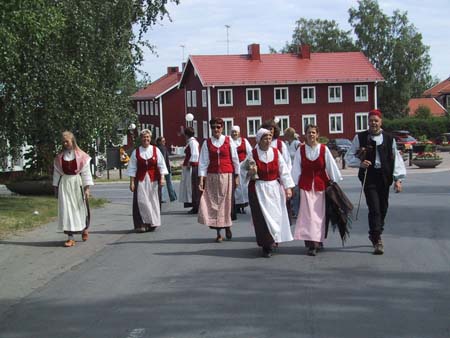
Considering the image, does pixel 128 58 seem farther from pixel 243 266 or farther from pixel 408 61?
pixel 408 61

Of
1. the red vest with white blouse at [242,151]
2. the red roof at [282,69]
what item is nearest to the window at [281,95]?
the red roof at [282,69]

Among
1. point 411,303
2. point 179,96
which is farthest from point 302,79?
point 411,303

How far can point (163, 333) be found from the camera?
21.4ft

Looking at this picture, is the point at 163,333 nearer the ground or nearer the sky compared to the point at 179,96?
nearer the ground

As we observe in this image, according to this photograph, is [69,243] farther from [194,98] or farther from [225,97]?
[194,98]

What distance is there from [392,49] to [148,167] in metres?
74.3

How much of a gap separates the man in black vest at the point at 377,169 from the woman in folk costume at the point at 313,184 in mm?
375

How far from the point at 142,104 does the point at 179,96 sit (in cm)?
844

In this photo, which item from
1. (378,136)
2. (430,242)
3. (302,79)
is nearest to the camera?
(378,136)

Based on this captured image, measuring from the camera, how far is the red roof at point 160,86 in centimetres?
8048

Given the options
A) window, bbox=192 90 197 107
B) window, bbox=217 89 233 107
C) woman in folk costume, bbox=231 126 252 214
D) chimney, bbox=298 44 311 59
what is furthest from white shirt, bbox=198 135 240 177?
chimney, bbox=298 44 311 59

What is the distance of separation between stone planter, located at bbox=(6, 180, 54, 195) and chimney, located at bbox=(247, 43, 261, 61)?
4933 cm

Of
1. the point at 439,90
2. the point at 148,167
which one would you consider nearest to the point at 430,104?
the point at 439,90

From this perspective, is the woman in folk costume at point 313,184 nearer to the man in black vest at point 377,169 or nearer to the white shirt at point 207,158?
the man in black vest at point 377,169
